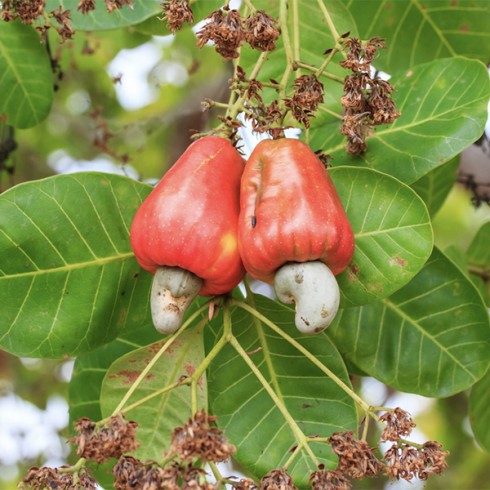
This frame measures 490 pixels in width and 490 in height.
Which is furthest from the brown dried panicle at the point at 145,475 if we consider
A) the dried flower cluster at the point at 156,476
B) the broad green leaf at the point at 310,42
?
the broad green leaf at the point at 310,42

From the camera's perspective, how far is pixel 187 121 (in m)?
3.62

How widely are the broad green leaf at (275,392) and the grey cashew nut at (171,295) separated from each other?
0.86 ft

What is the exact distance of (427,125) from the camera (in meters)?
1.80

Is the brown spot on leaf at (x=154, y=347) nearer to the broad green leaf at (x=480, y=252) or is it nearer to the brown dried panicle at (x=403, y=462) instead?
the brown dried panicle at (x=403, y=462)

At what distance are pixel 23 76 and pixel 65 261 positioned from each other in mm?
738

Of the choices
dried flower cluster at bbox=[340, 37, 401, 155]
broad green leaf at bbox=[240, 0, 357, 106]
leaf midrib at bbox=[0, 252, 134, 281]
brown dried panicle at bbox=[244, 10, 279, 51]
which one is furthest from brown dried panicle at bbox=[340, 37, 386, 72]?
leaf midrib at bbox=[0, 252, 134, 281]

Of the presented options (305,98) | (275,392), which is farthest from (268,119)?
(275,392)

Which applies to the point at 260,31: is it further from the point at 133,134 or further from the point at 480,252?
the point at 133,134

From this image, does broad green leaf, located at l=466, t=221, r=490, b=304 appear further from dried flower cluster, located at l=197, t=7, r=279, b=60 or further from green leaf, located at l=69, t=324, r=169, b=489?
dried flower cluster, located at l=197, t=7, r=279, b=60

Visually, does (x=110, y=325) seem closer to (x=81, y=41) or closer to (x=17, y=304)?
(x=17, y=304)

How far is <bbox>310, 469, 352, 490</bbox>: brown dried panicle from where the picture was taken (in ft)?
4.45

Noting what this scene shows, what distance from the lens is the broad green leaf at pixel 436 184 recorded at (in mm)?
2314

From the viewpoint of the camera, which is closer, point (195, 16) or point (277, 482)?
point (277, 482)

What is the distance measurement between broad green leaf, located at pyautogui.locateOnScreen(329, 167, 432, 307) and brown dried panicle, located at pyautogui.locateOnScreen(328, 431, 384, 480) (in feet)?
1.07
